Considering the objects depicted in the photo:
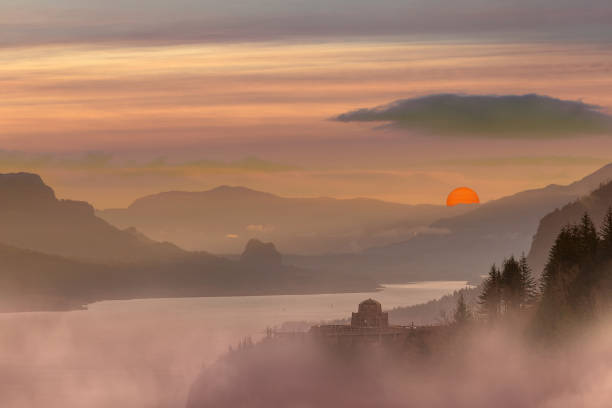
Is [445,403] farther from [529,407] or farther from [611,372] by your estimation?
[611,372]

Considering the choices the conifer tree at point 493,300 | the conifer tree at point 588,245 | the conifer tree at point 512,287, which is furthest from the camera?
the conifer tree at point 493,300

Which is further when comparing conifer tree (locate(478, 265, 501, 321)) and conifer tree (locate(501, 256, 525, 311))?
conifer tree (locate(478, 265, 501, 321))

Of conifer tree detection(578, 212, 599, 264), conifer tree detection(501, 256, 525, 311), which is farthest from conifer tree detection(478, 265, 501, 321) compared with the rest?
conifer tree detection(578, 212, 599, 264)

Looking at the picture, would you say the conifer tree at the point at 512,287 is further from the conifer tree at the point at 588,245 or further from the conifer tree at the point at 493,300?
the conifer tree at the point at 588,245

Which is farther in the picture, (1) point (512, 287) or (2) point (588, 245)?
(1) point (512, 287)

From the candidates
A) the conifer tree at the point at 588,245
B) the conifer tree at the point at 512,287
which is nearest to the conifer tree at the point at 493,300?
the conifer tree at the point at 512,287

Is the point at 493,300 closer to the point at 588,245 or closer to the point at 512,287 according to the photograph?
the point at 512,287

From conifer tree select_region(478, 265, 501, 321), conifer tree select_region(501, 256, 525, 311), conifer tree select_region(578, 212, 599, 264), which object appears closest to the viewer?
conifer tree select_region(578, 212, 599, 264)

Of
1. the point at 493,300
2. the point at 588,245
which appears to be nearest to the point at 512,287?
the point at 493,300

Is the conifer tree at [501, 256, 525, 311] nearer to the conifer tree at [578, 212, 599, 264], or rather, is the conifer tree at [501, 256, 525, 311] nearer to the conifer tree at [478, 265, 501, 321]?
the conifer tree at [478, 265, 501, 321]

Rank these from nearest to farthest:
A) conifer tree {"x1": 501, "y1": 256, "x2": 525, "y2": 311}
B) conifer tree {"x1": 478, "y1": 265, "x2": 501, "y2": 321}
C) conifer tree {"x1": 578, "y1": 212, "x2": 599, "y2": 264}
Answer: conifer tree {"x1": 578, "y1": 212, "x2": 599, "y2": 264} → conifer tree {"x1": 501, "y1": 256, "x2": 525, "y2": 311} → conifer tree {"x1": 478, "y1": 265, "x2": 501, "y2": 321}

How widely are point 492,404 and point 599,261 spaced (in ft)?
114

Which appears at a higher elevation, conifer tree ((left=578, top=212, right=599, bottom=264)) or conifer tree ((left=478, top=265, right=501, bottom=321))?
conifer tree ((left=578, top=212, right=599, bottom=264))

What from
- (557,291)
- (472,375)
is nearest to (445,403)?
(472,375)
